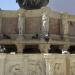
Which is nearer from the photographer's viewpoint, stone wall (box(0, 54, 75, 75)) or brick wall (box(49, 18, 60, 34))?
stone wall (box(0, 54, 75, 75))

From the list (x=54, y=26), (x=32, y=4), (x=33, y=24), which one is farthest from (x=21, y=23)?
(x=54, y=26)

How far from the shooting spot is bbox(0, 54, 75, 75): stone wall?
35.1ft

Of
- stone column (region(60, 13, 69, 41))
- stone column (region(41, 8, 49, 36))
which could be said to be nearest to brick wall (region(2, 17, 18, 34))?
stone column (region(41, 8, 49, 36))

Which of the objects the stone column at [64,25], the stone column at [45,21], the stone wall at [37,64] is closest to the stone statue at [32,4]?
the stone column at [45,21]

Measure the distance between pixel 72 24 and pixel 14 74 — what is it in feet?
37.6

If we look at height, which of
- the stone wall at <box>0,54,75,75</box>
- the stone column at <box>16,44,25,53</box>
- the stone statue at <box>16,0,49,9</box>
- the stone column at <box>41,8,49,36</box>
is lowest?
the stone column at <box>16,44,25,53</box>

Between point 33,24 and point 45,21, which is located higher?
point 45,21

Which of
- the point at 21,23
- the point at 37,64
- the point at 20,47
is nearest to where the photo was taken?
the point at 37,64

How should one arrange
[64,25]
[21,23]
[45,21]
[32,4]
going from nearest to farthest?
[45,21], [21,23], [64,25], [32,4]

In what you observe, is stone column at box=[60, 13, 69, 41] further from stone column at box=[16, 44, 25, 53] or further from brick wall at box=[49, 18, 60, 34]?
stone column at box=[16, 44, 25, 53]

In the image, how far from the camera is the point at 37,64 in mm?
11000

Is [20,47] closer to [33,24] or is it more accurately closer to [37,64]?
[33,24]

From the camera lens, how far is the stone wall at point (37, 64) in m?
10.7

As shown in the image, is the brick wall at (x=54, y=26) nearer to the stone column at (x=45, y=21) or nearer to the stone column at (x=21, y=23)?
the stone column at (x=45, y=21)
